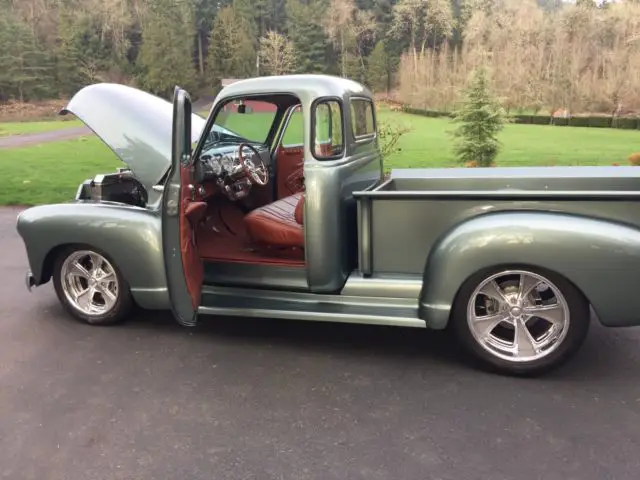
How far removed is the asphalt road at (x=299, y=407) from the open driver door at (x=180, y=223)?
1.36ft

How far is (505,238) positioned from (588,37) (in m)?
22.0

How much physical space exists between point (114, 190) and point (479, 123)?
893cm

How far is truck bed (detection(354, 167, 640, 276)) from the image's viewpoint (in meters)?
3.20

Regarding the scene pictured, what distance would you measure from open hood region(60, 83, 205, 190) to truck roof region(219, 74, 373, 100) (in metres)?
0.55

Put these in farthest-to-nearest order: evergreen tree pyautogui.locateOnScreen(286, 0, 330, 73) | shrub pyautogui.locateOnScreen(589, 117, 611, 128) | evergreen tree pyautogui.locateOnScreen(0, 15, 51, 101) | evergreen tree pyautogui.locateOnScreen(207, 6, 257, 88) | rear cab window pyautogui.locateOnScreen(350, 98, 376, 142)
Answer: evergreen tree pyautogui.locateOnScreen(207, 6, 257, 88), evergreen tree pyautogui.locateOnScreen(0, 15, 51, 101), evergreen tree pyautogui.locateOnScreen(286, 0, 330, 73), shrub pyautogui.locateOnScreen(589, 117, 611, 128), rear cab window pyautogui.locateOnScreen(350, 98, 376, 142)

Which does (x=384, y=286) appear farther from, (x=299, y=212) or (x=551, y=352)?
(x=551, y=352)

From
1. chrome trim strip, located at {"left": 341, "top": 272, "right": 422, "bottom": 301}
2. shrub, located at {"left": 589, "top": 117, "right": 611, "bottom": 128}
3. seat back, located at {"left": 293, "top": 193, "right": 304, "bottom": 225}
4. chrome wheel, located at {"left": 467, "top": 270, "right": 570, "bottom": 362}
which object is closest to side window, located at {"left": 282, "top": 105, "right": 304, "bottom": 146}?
seat back, located at {"left": 293, "top": 193, "right": 304, "bottom": 225}

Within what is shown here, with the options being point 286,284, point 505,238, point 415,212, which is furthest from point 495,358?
point 286,284

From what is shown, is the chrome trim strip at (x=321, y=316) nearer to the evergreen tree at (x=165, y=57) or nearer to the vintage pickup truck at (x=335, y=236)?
the vintage pickup truck at (x=335, y=236)

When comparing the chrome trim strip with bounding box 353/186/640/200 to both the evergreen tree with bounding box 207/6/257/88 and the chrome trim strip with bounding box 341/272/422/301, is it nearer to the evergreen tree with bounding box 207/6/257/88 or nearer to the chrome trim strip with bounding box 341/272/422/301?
the chrome trim strip with bounding box 341/272/422/301

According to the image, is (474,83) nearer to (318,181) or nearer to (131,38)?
(318,181)

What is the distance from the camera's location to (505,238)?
10.4 feet

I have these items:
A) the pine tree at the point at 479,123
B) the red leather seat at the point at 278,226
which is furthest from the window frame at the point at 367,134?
the pine tree at the point at 479,123

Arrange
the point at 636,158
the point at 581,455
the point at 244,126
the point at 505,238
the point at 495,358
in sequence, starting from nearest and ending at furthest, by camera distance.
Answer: the point at 581,455 → the point at 505,238 → the point at 495,358 → the point at 244,126 → the point at 636,158
